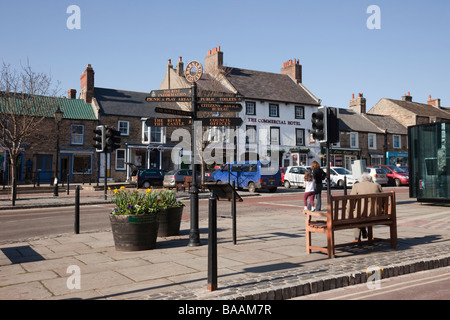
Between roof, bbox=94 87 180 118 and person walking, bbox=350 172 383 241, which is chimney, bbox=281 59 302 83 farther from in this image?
person walking, bbox=350 172 383 241

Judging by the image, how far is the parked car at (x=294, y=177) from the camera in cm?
2900

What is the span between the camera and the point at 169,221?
8.73 m

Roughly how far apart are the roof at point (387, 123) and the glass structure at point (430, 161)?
36453mm

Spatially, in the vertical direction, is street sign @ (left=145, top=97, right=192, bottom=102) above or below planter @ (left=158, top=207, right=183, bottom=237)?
above

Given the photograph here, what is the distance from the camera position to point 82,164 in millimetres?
34594

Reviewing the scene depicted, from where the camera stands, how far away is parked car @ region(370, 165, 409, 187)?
3105 cm

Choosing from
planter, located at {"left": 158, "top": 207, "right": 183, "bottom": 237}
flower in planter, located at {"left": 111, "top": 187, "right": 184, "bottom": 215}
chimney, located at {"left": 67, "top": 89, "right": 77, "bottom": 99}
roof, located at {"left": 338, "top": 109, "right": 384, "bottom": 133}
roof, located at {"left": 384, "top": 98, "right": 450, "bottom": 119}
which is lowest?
planter, located at {"left": 158, "top": 207, "right": 183, "bottom": 237}

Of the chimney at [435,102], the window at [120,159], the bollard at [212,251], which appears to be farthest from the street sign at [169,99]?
the chimney at [435,102]

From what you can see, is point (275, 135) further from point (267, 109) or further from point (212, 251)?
point (212, 251)

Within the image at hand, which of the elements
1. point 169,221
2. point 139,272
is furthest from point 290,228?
point 139,272

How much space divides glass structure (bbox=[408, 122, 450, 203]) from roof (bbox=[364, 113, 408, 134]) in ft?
120

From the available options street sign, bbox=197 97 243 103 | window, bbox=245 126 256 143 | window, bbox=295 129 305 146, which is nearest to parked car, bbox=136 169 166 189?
window, bbox=245 126 256 143

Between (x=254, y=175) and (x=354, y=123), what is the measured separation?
2820 cm

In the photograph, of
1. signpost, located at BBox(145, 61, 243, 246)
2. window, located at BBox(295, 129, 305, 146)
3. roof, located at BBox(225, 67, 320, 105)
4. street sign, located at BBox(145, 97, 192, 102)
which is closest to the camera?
signpost, located at BBox(145, 61, 243, 246)
